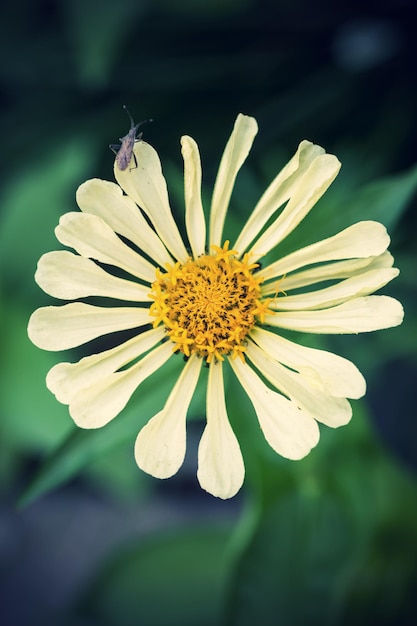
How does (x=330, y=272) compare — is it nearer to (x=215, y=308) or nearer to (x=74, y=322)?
(x=215, y=308)

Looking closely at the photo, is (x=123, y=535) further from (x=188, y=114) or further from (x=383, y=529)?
(x=188, y=114)

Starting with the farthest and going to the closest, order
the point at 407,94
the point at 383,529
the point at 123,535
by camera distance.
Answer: the point at 123,535 < the point at 407,94 < the point at 383,529

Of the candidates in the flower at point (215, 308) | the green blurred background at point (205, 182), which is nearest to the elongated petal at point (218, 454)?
the flower at point (215, 308)

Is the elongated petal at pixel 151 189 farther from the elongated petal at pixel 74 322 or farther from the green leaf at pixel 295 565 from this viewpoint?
the green leaf at pixel 295 565

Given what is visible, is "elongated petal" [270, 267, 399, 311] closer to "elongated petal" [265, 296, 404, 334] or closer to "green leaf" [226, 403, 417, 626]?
"elongated petal" [265, 296, 404, 334]

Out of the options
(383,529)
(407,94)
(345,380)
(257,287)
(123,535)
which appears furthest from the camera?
(123,535)

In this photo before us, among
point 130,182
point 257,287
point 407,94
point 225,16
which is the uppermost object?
point 225,16

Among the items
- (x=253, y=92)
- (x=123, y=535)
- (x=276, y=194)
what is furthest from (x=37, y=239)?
(x=276, y=194)

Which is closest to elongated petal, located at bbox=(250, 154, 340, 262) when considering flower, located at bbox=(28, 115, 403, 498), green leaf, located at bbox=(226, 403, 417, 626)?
flower, located at bbox=(28, 115, 403, 498)
